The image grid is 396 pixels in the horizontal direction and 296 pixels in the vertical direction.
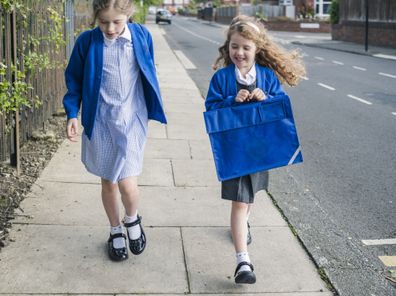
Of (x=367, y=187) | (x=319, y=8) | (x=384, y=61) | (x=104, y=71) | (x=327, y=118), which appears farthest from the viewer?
(x=319, y=8)

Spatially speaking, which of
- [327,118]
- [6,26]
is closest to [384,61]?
[327,118]

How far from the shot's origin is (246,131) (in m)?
3.36

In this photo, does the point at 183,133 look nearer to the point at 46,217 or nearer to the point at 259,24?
the point at 46,217

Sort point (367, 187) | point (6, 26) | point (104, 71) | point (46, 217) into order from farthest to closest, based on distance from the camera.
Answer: point (367, 187)
point (6, 26)
point (46, 217)
point (104, 71)

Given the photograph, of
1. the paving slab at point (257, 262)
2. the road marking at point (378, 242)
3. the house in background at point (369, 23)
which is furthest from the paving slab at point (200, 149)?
the house in background at point (369, 23)

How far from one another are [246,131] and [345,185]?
106 inches

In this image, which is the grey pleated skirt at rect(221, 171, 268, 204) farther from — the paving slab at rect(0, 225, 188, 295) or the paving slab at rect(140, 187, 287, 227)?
the paving slab at rect(140, 187, 287, 227)

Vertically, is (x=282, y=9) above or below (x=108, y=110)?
above

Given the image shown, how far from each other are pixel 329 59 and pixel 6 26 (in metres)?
18.1

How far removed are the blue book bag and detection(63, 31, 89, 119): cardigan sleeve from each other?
812 mm

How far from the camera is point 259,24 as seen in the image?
11.4 feet

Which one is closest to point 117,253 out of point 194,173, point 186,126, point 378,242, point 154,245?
point 154,245

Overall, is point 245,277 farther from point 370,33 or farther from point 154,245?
point 370,33

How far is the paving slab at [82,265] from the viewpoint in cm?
322
